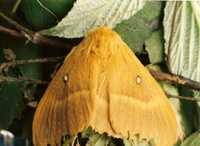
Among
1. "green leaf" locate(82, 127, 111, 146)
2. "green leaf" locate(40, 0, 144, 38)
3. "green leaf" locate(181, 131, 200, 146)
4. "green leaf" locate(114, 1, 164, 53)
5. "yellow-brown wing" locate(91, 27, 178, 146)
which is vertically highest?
"green leaf" locate(40, 0, 144, 38)

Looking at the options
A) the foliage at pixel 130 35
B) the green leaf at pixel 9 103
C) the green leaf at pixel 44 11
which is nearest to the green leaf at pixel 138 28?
the foliage at pixel 130 35

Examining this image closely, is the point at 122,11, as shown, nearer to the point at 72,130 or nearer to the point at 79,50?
the point at 79,50

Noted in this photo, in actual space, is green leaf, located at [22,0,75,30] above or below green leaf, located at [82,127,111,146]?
above

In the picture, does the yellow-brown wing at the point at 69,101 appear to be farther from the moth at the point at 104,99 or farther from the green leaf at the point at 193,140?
the green leaf at the point at 193,140

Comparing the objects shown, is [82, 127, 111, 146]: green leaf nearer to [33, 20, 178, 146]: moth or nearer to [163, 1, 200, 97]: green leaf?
[33, 20, 178, 146]: moth

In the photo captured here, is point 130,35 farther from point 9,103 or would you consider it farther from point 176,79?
point 9,103

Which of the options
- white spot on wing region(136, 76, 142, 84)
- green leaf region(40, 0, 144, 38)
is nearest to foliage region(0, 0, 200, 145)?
green leaf region(40, 0, 144, 38)

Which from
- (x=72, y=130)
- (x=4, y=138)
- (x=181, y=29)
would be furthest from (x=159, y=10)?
(x=4, y=138)
